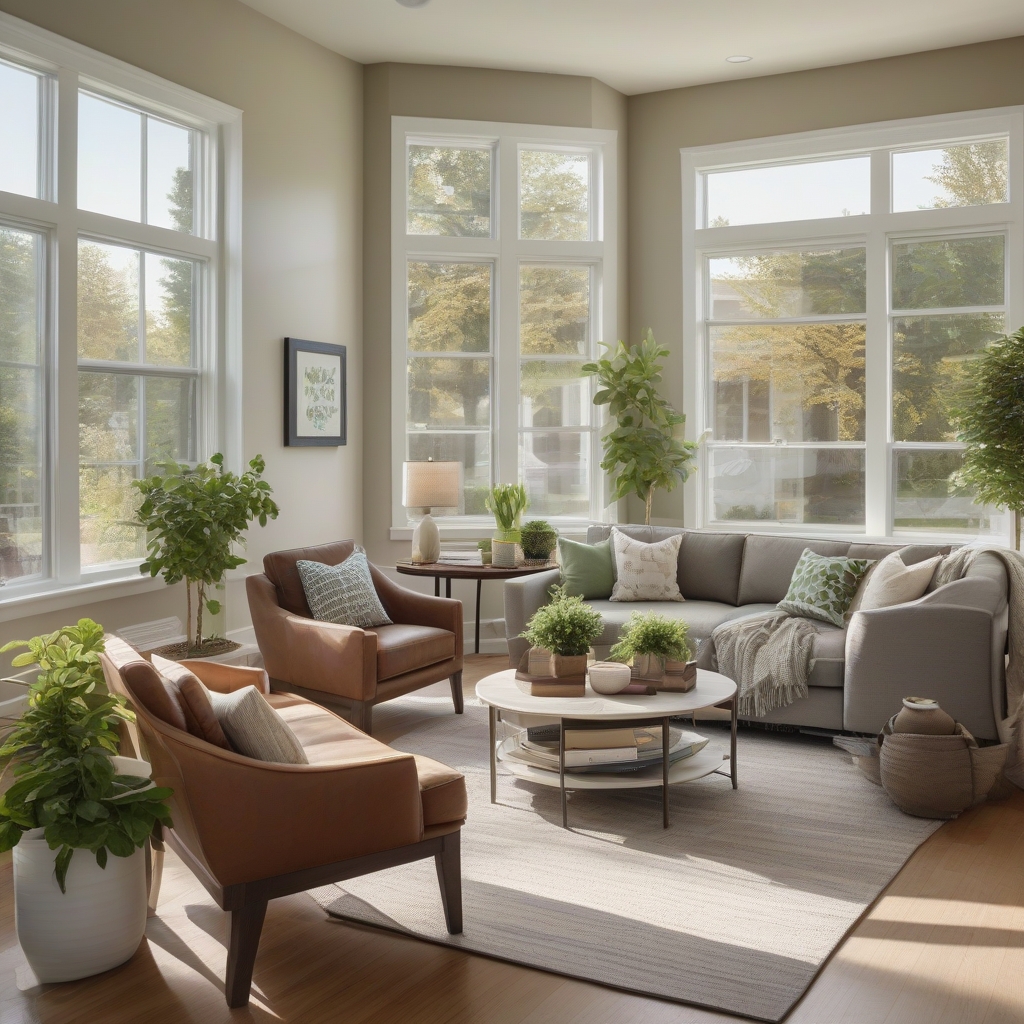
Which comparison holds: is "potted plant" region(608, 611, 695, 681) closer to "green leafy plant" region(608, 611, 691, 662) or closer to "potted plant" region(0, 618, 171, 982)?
"green leafy plant" region(608, 611, 691, 662)

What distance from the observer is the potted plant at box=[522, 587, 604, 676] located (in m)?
3.73

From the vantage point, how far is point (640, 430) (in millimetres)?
6676

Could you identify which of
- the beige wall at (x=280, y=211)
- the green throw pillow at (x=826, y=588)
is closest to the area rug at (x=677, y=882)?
the green throw pillow at (x=826, y=588)

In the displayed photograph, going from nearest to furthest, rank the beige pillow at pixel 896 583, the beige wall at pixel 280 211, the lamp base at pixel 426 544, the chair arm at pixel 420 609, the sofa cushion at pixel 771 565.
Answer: the beige pillow at pixel 896 583, the chair arm at pixel 420 609, the beige wall at pixel 280 211, the sofa cushion at pixel 771 565, the lamp base at pixel 426 544

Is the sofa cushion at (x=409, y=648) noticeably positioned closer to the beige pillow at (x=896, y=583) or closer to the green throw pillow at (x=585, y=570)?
the green throw pillow at (x=585, y=570)

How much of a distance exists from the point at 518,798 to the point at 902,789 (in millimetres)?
1352

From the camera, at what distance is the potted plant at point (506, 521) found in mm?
5680

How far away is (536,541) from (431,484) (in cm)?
68

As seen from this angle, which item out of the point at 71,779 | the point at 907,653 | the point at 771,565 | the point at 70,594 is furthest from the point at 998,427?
the point at 71,779

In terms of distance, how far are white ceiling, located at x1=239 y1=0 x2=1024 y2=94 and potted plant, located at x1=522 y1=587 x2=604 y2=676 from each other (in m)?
3.59

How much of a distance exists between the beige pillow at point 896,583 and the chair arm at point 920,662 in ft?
0.74

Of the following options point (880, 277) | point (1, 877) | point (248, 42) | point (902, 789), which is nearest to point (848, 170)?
point (880, 277)

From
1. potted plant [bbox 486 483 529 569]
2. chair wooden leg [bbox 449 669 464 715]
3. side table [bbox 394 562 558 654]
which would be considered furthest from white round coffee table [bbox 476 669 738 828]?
potted plant [bbox 486 483 529 569]

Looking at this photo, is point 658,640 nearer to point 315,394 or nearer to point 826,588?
point 826,588
